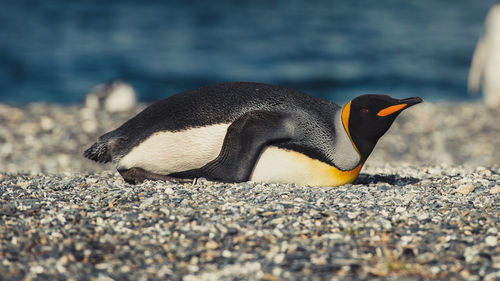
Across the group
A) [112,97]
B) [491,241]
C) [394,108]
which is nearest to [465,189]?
[394,108]

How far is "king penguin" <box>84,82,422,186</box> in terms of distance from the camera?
4320mm

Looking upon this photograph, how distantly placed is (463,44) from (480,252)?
2137 cm

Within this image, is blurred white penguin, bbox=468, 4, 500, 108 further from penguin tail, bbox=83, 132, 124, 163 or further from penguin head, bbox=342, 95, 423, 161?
penguin tail, bbox=83, 132, 124, 163

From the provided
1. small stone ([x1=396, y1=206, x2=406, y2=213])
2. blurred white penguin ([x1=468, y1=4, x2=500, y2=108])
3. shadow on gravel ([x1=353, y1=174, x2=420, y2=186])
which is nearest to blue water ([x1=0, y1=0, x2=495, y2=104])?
blurred white penguin ([x1=468, y1=4, x2=500, y2=108])

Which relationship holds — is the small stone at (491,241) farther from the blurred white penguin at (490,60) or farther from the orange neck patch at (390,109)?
the blurred white penguin at (490,60)

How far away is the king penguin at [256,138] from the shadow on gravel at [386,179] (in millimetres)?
554

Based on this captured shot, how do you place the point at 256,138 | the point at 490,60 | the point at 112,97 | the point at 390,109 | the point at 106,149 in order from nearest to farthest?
the point at 256,138 < the point at 390,109 < the point at 106,149 < the point at 112,97 < the point at 490,60

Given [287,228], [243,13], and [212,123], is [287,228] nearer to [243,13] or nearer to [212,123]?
[212,123]

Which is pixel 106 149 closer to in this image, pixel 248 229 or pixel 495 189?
pixel 248 229

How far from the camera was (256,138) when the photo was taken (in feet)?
13.9

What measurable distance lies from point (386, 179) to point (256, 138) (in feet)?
4.85

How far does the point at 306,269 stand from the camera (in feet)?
9.98

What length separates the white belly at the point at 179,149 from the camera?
4395 millimetres

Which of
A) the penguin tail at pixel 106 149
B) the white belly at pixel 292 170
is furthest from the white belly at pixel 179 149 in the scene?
the white belly at pixel 292 170
